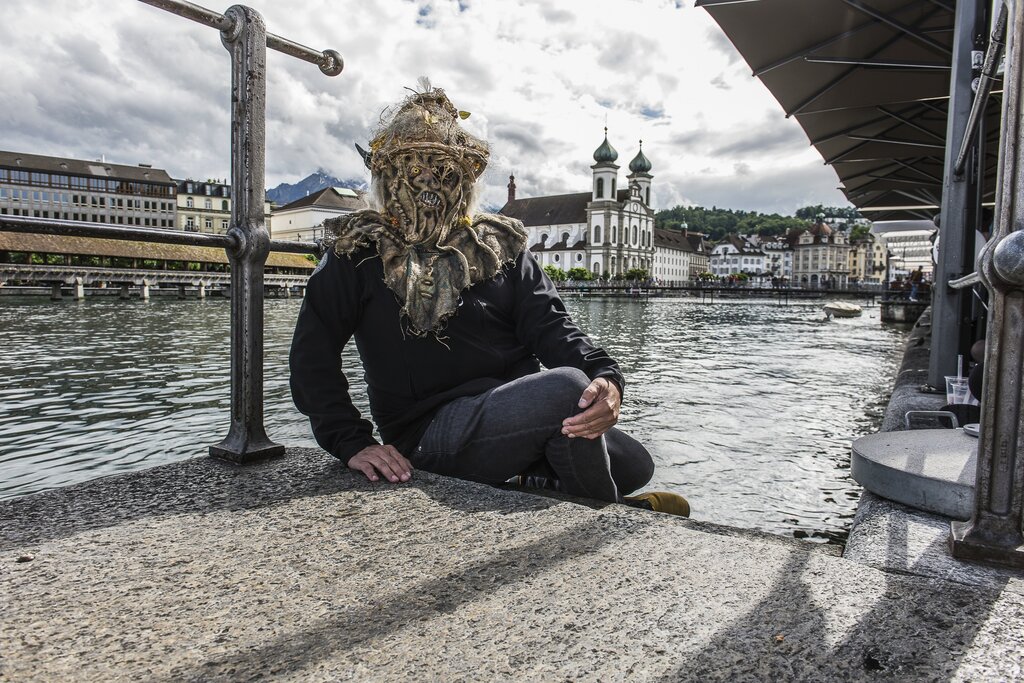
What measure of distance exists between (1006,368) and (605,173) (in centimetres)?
10031

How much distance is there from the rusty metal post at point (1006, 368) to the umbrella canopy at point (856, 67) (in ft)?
14.6

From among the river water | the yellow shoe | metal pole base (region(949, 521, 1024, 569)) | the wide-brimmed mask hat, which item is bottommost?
the river water

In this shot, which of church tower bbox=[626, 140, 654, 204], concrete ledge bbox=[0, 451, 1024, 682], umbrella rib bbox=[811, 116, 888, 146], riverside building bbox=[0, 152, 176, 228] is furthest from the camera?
church tower bbox=[626, 140, 654, 204]

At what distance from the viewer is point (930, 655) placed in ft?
2.88

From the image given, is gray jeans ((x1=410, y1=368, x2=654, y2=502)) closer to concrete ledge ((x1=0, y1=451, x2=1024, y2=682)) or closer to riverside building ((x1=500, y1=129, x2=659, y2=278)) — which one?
concrete ledge ((x1=0, y1=451, x2=1024, y2=682))

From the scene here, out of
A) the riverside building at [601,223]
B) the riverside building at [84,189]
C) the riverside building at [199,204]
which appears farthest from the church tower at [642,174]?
the riverside building at [84,189]

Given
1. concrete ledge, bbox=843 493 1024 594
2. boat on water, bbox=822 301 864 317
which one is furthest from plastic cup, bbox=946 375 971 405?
boat on water, bbox=822 301 864 317

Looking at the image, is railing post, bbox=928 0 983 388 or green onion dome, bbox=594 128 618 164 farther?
green onion dome, bbox=594 128 618 164

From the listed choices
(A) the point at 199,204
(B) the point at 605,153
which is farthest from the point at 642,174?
(A) the point at 199,204

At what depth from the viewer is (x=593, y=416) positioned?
164 cm

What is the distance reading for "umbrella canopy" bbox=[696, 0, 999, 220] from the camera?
5.13 meters

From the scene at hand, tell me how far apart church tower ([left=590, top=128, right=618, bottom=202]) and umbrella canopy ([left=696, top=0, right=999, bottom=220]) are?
9060 cm

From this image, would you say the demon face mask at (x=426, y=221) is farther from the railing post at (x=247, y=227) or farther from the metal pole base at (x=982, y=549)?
the metal pole base at (x=982, y=549)

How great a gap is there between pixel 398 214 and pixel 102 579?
124cm
